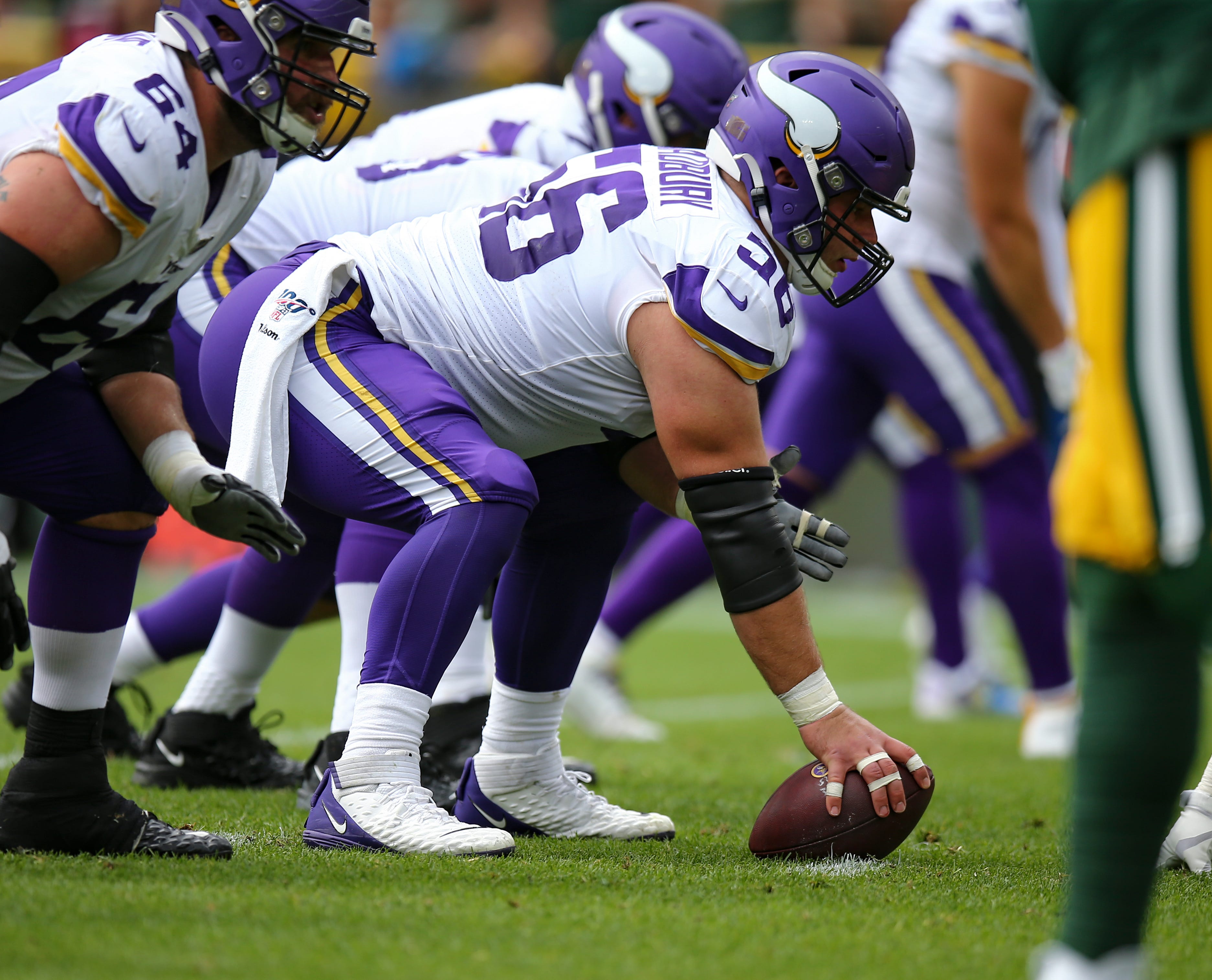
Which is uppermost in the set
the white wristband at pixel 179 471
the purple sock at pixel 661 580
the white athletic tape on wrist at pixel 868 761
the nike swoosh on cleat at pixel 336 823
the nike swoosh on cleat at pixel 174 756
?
the white wristband at pixel 179 471

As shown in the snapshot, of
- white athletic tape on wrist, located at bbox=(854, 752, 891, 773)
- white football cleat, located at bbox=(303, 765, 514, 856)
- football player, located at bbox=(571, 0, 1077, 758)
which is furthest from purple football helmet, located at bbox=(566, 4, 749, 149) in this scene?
white football cleat, located at bbox=(303, 765, 514, 856)

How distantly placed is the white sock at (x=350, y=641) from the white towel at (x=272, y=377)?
0.52 meters

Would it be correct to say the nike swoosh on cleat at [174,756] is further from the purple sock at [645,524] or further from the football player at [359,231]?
the purple sock at [645,524]

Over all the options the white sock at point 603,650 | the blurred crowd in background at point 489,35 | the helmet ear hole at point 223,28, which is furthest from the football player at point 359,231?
the blurred crowd in background at point 489,35

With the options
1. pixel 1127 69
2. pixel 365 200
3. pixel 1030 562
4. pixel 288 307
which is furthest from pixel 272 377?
pixel 1030 562

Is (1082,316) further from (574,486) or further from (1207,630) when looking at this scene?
(574,486)

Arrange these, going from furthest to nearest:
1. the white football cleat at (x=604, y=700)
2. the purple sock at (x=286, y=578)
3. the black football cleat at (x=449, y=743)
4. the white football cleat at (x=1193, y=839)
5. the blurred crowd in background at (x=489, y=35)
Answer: the blurred crowd in background at (x=489, y=35), the white football cleat at (x=604, y=700), the purple sock at (x=286, y=578), the black football cleat at (x=449, y=743), the white football cleat at (x=1193, y=839)

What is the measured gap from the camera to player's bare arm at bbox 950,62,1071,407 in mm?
4664

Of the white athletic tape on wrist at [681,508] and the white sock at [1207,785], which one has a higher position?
the white athletic tape on wrist at [681,508]

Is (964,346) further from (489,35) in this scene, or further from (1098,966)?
(489,35)

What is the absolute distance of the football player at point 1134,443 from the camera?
1.56 meters

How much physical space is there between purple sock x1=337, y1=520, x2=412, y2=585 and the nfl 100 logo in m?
0.63

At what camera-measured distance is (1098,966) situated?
5.35 feet

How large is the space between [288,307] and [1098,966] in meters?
1.82
